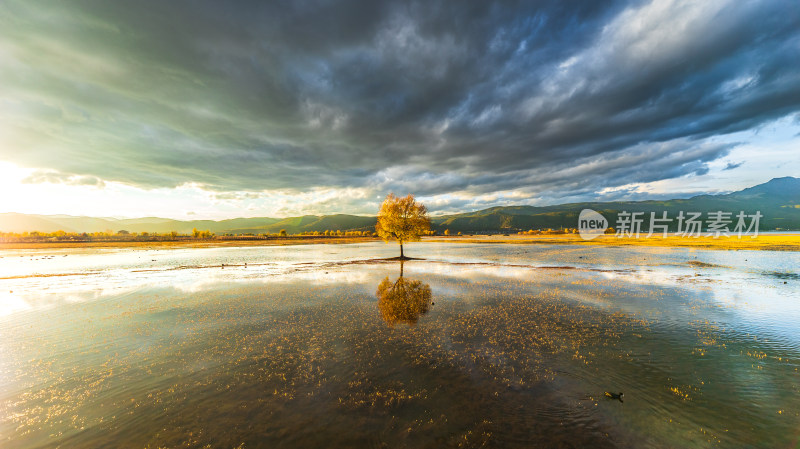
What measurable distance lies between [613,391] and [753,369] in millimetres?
8456

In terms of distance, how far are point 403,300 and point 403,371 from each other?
1327cm

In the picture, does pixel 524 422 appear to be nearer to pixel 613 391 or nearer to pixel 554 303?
pixel 613 391

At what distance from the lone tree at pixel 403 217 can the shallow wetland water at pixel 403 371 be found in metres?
37.3

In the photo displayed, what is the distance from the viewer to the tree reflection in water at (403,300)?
68.8 feet

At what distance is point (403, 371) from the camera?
1260 centimetres

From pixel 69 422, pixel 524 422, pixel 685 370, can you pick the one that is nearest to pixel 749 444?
pixel 685 370

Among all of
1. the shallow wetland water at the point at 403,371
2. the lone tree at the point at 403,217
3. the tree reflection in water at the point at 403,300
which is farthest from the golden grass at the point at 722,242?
the tree reflection in water at the point at 403,300

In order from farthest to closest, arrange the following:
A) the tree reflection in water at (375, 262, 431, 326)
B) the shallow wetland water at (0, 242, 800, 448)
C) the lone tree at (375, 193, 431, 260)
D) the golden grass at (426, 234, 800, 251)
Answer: the golden grass at (426, 234, 800, 251), the lone tree at (375, 193, 431, 260), the tree reflection in water at (375, 262, 431, 326), the shallow wetland water at (0, 242, 800, 448)

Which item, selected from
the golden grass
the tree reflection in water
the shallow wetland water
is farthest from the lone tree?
the golden grass

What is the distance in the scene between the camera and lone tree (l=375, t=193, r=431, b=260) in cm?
6353

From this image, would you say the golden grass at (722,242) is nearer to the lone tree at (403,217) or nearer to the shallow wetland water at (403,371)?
the shallow wetland water at (403,371)

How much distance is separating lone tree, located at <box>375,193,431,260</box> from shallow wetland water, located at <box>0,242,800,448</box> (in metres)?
37.3

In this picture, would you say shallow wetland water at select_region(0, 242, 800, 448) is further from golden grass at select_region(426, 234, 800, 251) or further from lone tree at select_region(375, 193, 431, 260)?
golden grass at select_region(426, 234, 800, 251)

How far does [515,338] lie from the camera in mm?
16312
